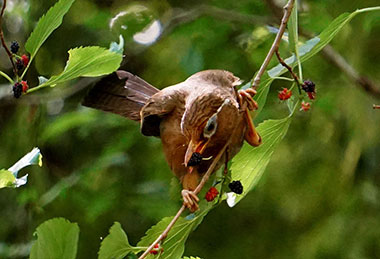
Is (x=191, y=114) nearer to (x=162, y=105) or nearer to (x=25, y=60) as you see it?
(x=162, y=105)

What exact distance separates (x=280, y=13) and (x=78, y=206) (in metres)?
1.27

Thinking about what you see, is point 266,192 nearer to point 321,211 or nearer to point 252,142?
point 321,211

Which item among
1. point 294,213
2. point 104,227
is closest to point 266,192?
point 294,213

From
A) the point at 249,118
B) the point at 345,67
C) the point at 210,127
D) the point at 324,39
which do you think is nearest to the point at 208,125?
the point at 210,127

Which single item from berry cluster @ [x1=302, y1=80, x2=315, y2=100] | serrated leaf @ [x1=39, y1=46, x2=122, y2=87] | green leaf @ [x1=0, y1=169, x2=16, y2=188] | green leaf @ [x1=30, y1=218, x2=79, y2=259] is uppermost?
serrated leaf @ [x1=39, y1=46, x2=122, y2=87]

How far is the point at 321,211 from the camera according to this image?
329 cm

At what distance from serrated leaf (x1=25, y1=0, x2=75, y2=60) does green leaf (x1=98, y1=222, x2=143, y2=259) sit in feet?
1.28

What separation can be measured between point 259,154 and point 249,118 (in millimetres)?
105

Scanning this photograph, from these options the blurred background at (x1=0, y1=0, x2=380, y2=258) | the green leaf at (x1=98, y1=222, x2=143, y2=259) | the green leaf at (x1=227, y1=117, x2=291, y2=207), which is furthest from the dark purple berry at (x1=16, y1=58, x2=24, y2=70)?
the blurred background at (x1=0, y1=0, x2=380, y2=258)

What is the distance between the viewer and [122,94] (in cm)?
183

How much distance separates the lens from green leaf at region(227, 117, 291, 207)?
1.46 meters

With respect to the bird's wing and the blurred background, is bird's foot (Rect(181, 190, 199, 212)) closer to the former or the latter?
the bird's wing

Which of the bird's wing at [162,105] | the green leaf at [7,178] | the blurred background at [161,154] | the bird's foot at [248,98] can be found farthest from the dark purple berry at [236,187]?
the blurred background at [161,154]

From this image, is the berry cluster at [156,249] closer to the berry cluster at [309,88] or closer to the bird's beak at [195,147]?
the bird's beak at [195,147]
